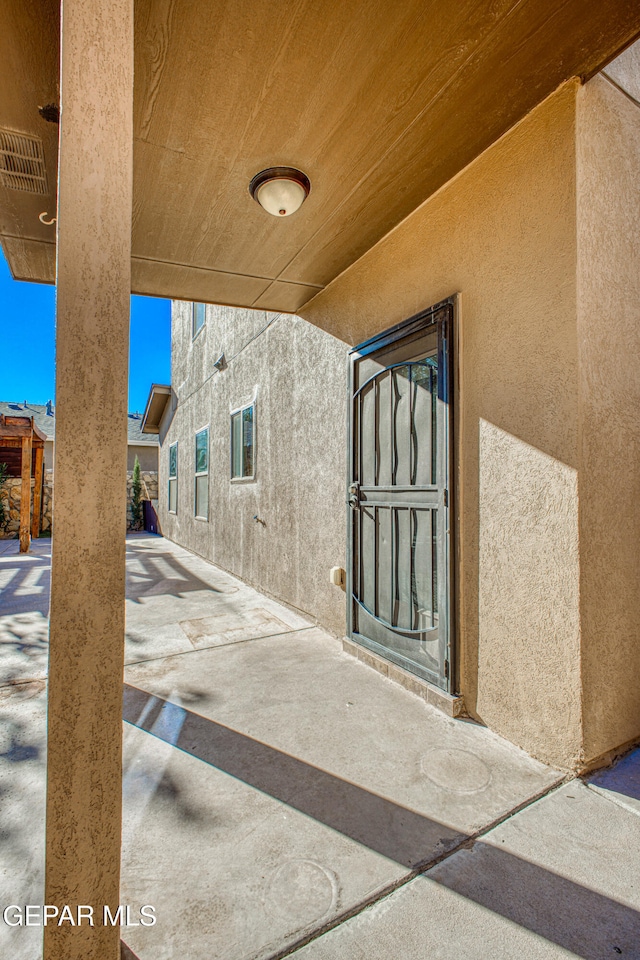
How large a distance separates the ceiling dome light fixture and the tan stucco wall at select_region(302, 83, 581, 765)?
76cm

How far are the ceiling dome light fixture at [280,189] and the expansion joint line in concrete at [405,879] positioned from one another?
285 cm

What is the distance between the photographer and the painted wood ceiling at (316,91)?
155 centimetres

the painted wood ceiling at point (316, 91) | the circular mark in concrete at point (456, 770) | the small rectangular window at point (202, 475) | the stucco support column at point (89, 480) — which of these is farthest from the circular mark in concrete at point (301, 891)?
the small rectangular window at point (202, 475)

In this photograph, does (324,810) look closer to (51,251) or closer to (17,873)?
(17,873)

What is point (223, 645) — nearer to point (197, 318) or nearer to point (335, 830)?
point (335, 830)

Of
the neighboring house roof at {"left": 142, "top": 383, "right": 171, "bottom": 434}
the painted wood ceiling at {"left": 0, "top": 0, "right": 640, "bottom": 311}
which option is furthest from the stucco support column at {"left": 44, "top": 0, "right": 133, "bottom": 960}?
the neighboring house roof at {"left": 142, "top": 383, "right": 171, "bottom": 434}

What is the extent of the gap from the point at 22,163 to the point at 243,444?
356 cm

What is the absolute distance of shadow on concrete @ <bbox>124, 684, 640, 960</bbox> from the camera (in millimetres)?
1212

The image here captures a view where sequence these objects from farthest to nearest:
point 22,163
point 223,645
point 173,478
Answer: point 173,478 → point 223,645 → point 22,163

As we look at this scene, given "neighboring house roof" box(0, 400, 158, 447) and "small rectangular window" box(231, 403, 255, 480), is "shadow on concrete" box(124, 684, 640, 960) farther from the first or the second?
"neighboring house roof" box(0, 400, 158, 447)

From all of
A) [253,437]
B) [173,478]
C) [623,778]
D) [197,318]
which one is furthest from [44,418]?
[623,778]

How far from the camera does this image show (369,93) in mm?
1823

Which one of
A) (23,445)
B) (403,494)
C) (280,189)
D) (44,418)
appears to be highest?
(44,418)

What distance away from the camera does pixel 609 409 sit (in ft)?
6.40
